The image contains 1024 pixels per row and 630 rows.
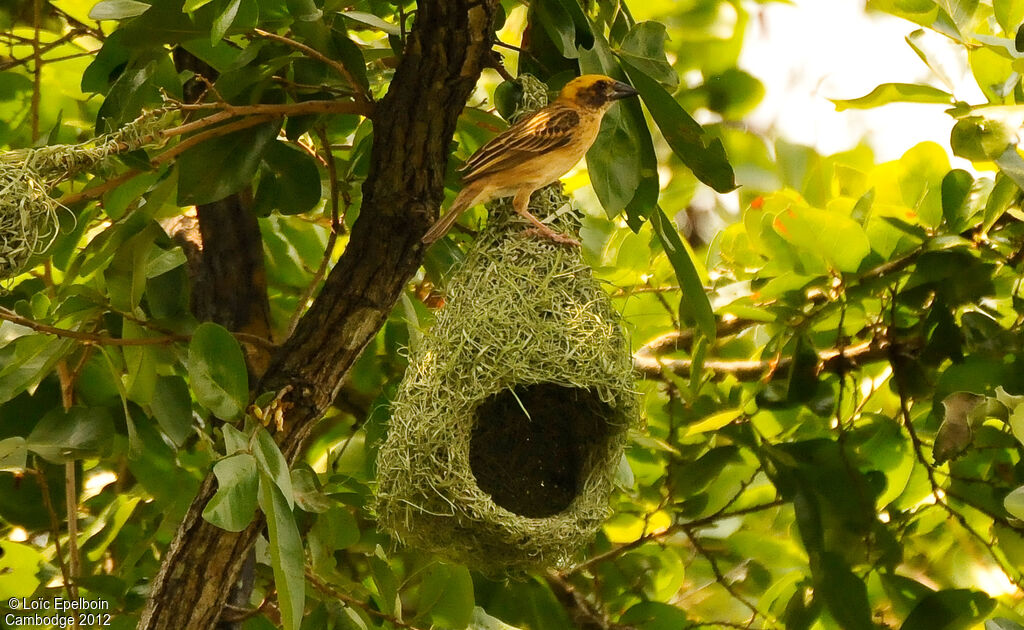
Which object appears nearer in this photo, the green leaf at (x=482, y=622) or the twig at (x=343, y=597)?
the twig at (x=343, y=597)

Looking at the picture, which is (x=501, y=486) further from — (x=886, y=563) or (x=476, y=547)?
(x=886, y=563)

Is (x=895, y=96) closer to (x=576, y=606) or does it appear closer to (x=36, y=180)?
(x=576, y=606)

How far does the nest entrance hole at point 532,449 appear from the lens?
2.23m

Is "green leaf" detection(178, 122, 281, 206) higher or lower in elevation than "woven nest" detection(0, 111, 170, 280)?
lower

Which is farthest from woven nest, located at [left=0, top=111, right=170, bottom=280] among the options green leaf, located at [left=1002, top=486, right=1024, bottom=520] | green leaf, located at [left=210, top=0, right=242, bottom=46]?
green leaf, located at [left=1002, top=486, right=1024, bottom=520]

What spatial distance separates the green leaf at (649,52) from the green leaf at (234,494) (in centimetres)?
96

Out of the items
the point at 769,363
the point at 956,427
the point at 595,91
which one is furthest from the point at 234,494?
the point at 769,363

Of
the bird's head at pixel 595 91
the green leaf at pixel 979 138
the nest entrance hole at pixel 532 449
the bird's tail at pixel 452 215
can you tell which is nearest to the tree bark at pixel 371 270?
the bird's tail at pixel 452 215

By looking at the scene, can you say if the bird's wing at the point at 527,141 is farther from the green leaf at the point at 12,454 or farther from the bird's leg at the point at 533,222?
the green leaf at the point at 12,454

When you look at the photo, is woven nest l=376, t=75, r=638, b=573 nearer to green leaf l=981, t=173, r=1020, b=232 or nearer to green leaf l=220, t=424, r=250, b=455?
green leaf l=220, t=424, r=250, b=455

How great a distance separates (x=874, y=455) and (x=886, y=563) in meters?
0.29

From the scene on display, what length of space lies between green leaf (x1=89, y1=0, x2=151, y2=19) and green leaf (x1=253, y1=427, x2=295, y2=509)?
2.45ft

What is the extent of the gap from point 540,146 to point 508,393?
56 cm

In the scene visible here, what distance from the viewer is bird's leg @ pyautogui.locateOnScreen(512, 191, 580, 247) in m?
2.09
